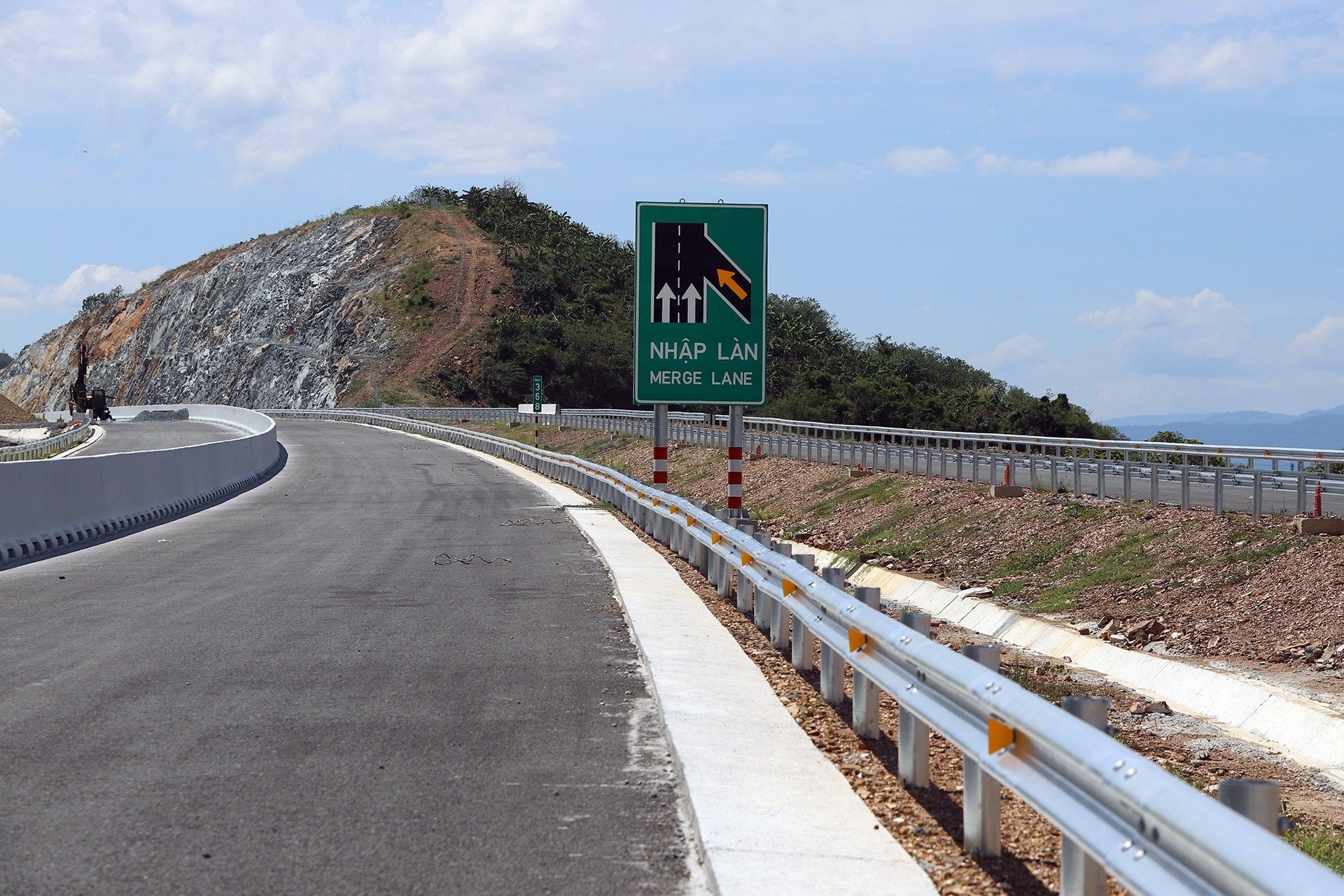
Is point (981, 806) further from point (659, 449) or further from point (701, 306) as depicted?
point (659, 449)

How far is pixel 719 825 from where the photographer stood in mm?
6008

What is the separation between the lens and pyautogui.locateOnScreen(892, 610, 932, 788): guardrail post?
6902 mm

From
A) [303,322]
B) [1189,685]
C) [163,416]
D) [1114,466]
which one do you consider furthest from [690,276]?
[303,322]

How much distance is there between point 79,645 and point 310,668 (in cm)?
218

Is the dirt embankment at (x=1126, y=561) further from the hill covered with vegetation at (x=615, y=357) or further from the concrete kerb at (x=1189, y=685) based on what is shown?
the hill covered with vegetation at (x=615, y=357)

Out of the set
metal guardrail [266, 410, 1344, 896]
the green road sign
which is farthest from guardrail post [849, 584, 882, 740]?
the green road sign

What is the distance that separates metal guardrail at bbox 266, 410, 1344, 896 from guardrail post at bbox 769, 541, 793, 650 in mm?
545

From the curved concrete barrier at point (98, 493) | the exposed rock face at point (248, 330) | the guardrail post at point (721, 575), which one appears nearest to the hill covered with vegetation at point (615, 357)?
the exposed rock face at point (248, 330)

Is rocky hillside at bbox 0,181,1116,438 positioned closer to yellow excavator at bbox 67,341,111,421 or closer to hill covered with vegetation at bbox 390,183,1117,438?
hill covered with vegetation at bbox 390,183,1117,438

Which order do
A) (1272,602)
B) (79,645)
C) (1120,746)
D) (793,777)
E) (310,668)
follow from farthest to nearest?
1. (1272,602)
2. (79,645)
3. (310,668)
4. (793,777)
5. (1120,746)

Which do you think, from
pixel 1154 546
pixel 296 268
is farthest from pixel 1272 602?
pixel 296 268

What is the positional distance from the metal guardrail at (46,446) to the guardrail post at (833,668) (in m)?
39.3

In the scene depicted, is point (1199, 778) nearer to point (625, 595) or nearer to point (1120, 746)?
point (1120, 746)

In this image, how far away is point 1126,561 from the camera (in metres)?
21.0
